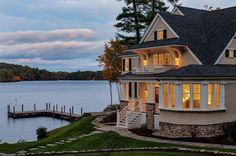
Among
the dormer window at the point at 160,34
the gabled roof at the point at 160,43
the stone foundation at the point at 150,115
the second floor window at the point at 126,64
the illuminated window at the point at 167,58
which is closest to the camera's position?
the gabled roof at the point at 160,43

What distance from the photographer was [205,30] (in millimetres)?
32250

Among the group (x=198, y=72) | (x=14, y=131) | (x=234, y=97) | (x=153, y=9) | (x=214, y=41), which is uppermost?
(x=153, y=9)

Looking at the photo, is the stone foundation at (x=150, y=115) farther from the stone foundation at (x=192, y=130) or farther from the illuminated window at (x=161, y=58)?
the illuminated window at (x=161, y=58)

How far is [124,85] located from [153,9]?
1677 centimetres

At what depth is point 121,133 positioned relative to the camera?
2825cm

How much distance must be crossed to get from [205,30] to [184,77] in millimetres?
8067

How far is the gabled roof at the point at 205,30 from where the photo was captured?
29.5 metres

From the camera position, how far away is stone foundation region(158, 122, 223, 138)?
26297mm

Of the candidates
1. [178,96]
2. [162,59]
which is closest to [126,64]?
[162,59]

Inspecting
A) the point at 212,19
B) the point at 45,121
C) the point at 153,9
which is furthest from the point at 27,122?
the point at 212,19

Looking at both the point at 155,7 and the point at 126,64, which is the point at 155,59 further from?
the point at 155,7

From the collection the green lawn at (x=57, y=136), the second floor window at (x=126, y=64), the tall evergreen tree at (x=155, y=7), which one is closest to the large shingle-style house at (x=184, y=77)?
the second floor window at (x=126, y=64)

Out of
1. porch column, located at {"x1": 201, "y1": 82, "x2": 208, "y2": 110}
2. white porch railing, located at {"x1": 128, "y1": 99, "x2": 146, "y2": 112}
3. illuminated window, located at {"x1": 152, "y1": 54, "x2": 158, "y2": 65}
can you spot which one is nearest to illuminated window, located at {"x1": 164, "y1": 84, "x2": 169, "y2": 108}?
porch column, located at {"x1": 201, "y1": 82, "x2": 208, "y2": 110}

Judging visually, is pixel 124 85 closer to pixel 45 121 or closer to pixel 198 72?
pixel 198 72
